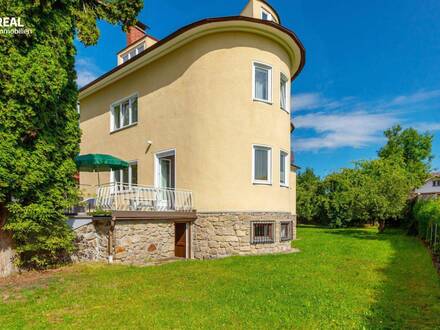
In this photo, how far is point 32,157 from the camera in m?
7.34

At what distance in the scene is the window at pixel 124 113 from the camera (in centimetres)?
1401

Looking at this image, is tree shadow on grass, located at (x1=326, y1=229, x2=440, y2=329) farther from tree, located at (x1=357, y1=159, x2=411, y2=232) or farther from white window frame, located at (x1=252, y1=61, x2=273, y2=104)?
tree, located at (x1=357, y1=159, x2=411, y2=232)

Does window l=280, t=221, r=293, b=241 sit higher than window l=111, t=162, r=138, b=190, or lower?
lower

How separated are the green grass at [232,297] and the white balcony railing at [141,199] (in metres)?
2.03

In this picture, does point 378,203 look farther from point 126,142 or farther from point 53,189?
point 53,189

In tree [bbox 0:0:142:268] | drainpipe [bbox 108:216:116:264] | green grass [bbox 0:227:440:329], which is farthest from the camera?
drainpipe [bbox 108:216:116:264]

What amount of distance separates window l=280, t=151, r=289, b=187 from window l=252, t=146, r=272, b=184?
103cm

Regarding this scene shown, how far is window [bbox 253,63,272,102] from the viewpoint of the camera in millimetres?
11462

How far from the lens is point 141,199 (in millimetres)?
10406

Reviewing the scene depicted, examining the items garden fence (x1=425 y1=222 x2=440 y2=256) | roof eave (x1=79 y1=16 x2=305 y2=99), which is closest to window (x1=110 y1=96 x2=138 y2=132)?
roof eave (x1=79 y1=16 x2=305 y2=99)

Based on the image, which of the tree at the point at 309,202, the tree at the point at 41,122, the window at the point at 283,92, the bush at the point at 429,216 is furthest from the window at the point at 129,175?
the tree at the point at 309,202

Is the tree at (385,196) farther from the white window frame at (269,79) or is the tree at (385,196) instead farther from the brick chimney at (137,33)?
the brick chimney at (137,33)

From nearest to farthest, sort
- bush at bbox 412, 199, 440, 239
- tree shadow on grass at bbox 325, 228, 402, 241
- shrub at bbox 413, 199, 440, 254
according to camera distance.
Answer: shrub at bbox 413, 199, 440, 254 → bush at bbox 412, 199, 440, 239 → tree shadow on grass at bbox 325, 228, 402, 241

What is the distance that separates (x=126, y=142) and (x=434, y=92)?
36312 millimetres
